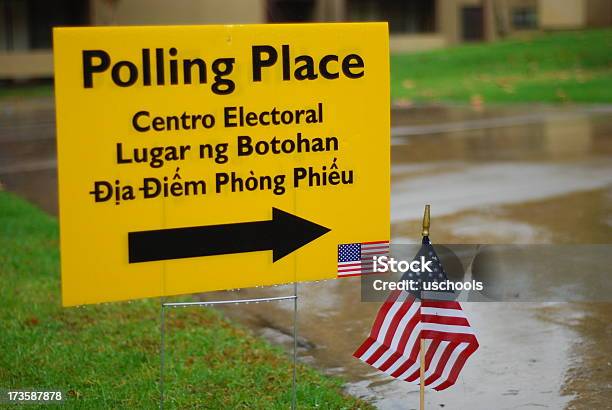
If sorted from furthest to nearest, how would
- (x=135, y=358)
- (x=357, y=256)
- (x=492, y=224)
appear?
(x=492, y=224) → (x=135, y=358) → (x=357, y=256)

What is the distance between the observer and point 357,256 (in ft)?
18.2

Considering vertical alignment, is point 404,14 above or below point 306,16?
above

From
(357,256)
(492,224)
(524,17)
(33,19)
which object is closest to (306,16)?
(33,19)

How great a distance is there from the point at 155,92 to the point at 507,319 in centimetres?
360

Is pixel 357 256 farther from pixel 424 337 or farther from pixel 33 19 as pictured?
pixel 33 19

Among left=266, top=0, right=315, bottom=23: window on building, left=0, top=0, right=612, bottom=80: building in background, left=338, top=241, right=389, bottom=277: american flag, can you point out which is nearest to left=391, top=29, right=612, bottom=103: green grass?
left=0, top=0, right=612, bottom=80: building in background

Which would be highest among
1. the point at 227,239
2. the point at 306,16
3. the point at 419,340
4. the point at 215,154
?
the point at 306,16

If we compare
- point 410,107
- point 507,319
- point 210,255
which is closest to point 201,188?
point 210,255

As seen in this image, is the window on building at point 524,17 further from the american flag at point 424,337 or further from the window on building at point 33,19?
the american flag at point 424,337

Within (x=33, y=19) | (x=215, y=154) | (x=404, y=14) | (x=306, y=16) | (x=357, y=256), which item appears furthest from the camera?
(x=404, y=14)

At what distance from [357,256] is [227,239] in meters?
0.71

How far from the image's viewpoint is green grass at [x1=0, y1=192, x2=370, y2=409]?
616 centimetres

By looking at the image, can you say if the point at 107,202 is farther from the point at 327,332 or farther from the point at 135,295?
the point at 327,332

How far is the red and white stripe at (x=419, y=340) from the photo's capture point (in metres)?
5.35
